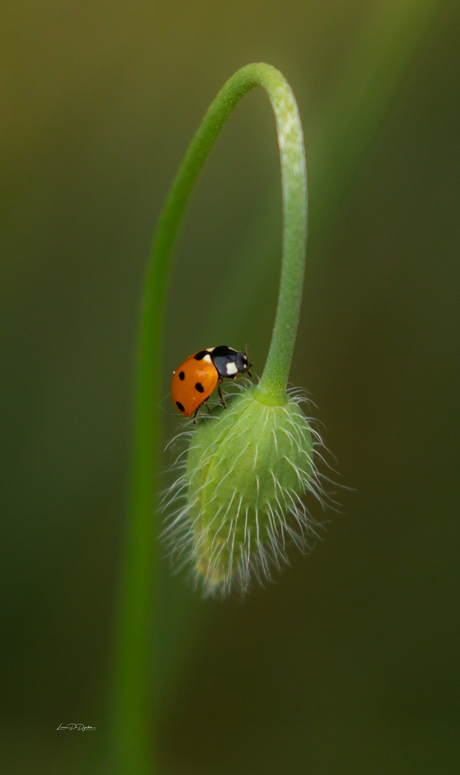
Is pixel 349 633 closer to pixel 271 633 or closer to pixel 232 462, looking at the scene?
pixel 271 633

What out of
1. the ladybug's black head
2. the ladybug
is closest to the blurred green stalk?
the ladybug

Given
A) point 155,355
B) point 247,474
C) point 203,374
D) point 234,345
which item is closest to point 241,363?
point 203,374

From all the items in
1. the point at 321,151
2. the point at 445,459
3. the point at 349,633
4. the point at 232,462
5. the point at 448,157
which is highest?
the point at 448,157

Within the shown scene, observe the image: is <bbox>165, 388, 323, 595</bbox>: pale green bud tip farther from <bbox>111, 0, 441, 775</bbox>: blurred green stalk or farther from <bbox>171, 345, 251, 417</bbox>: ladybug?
<bbox>111, 0, 441, 775</bbox>: blurred green stalk

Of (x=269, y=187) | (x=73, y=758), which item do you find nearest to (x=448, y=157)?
(x=269, y=187)

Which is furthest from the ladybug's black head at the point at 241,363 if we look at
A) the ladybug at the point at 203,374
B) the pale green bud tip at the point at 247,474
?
the pale green bud tip at the point at 247,474

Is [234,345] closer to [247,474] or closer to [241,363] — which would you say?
[241,363]
